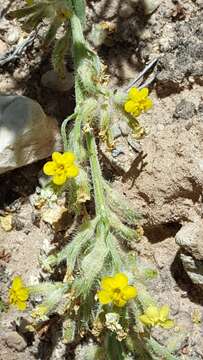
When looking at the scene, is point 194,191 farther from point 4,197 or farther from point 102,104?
point 4,197

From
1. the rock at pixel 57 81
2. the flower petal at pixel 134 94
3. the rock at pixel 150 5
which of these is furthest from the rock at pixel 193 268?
the rock at pixel 150 5

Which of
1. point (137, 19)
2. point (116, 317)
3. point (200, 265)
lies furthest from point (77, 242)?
point (137, 19)

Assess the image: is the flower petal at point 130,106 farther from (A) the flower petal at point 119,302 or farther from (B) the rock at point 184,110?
(A) the flower petal at point 119,302

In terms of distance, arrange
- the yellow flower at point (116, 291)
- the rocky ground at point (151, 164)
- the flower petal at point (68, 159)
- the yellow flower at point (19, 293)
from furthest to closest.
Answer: the rocky ground at point (151, 164)
the yellow flower at point (19, 293)
the flower petal at point (68, 159)
the yellow flower at point (116, 291)

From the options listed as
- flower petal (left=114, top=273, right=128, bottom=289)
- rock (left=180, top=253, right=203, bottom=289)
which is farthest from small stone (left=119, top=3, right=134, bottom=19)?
flower petal (left=114, top=273, right=128, bottom=289)

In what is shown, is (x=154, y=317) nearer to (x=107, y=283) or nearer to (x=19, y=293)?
(x=107, y=283)

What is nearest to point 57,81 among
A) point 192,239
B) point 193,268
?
point 192,239
